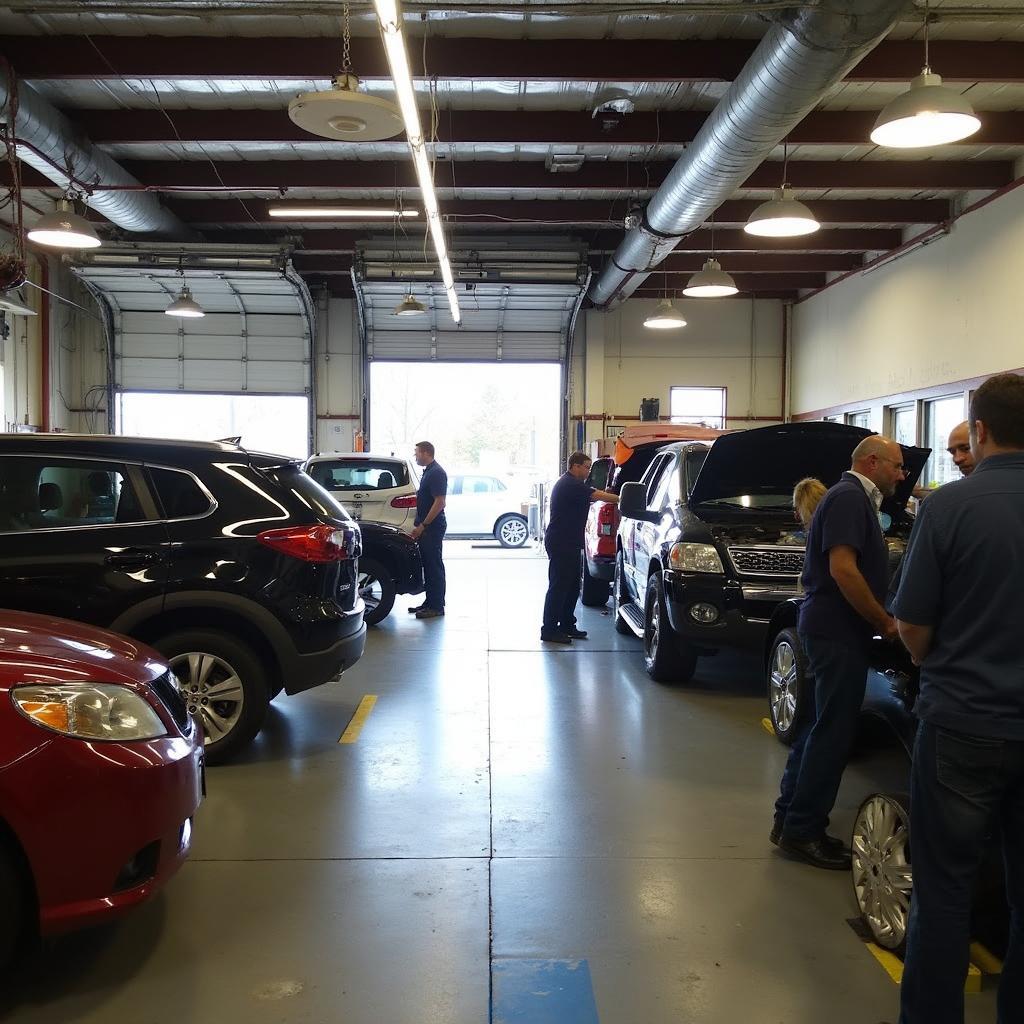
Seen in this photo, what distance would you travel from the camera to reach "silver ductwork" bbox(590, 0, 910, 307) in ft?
19.2

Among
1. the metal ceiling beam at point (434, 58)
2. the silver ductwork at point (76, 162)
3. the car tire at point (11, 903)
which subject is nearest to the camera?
the car tire at point (11, 903)

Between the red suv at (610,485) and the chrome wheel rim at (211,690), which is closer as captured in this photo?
the chrome wheel rim at (211,690)

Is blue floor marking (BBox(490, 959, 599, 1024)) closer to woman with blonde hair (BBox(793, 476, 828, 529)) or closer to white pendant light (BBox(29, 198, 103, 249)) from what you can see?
woman with blonde hair (BBox(793, 476, 828, 529))

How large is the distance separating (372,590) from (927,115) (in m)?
6.68

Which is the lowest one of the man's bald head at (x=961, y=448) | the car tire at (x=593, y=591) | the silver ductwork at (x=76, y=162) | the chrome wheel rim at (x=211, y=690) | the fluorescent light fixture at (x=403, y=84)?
the car tire at (x=593, y=591)

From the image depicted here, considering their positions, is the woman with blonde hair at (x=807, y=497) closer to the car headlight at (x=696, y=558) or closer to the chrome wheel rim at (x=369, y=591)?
the car headlight at (x=696, y=558)

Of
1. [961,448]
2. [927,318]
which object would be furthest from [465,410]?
[961,448]

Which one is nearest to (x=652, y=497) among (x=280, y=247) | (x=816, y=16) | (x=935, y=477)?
(x=816, y=16)

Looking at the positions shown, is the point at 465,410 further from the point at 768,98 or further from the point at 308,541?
the point at 308,541

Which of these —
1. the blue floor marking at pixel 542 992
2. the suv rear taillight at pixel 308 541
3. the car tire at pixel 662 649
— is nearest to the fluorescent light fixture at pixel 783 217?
the car tire at pixel 662 649

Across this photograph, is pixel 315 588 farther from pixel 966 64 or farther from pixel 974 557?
pixel 966 64

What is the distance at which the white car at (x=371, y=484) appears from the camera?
10.3m

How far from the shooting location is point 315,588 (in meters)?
4.91

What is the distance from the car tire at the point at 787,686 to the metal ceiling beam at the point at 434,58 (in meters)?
5.98
